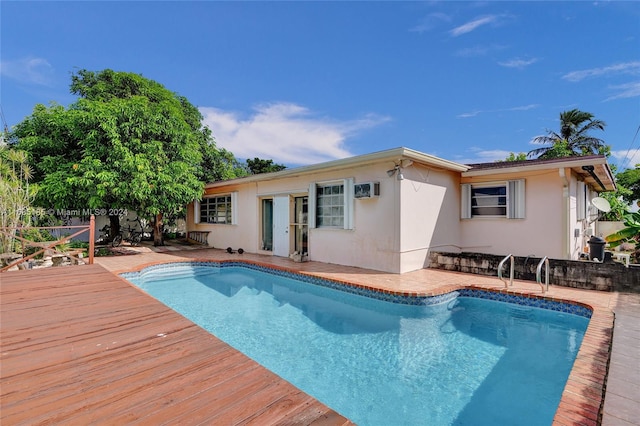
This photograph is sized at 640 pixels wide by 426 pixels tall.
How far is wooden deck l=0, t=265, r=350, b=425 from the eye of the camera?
61.5 inches

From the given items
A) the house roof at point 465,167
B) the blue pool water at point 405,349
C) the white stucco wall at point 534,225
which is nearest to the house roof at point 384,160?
the house roof at point 465,167

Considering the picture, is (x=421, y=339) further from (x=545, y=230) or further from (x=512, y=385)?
(x=545, y=230)

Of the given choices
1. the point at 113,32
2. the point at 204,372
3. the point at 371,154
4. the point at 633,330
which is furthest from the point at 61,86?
the point at 633,330

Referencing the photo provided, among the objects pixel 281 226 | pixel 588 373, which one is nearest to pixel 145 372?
pixel 588 373

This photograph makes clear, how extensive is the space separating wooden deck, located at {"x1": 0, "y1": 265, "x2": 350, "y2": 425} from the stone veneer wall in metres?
6.76

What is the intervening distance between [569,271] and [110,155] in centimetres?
1308

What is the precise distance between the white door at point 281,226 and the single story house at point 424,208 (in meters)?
0.04

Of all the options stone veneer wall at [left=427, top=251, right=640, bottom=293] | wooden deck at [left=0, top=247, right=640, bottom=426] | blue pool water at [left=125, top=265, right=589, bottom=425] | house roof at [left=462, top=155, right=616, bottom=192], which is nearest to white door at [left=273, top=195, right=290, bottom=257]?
blue pool water at [left=125, top=265, right=589, bottom=425]

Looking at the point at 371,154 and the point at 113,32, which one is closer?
the point at 371,154

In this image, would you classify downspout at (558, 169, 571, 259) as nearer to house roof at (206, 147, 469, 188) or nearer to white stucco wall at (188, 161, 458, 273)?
house roof at (206, 147, 469, 188)

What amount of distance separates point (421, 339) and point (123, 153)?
33.7ft

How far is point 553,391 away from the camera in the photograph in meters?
3.04

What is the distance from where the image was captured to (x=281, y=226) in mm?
10023

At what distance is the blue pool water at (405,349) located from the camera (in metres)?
2.86
